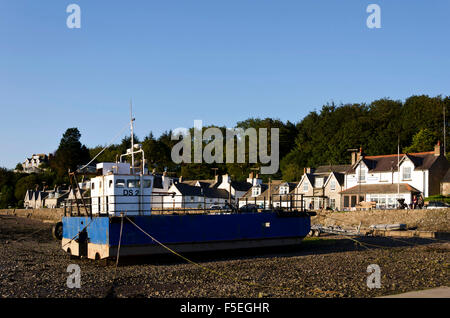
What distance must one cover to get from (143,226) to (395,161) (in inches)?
1571

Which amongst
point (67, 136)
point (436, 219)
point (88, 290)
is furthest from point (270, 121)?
point (88, 290)

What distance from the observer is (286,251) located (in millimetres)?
23938

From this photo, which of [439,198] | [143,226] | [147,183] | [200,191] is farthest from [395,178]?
[143,226]

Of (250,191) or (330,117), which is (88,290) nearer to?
(250,191)

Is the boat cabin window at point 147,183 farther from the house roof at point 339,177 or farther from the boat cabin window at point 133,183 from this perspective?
the house roof at point 339,177

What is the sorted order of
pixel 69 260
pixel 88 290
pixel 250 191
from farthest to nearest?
pixel 250 191
pixel 69 260
pixel 88 290

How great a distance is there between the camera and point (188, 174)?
3652 inches

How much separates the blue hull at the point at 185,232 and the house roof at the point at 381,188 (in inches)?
1108

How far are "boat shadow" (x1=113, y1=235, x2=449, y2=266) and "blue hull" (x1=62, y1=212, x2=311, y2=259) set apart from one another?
333mm

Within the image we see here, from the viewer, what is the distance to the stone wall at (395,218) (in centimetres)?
3566

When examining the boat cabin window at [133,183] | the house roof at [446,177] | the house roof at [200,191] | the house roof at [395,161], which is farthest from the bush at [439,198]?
the boat cabin window at [133,183]

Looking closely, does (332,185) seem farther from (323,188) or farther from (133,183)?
(133,183)

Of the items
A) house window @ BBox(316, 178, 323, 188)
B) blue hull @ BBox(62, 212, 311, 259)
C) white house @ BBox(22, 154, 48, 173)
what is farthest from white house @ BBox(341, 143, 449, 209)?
white house @ BBox(22, 154, 48, 173)

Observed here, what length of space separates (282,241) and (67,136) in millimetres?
93599
